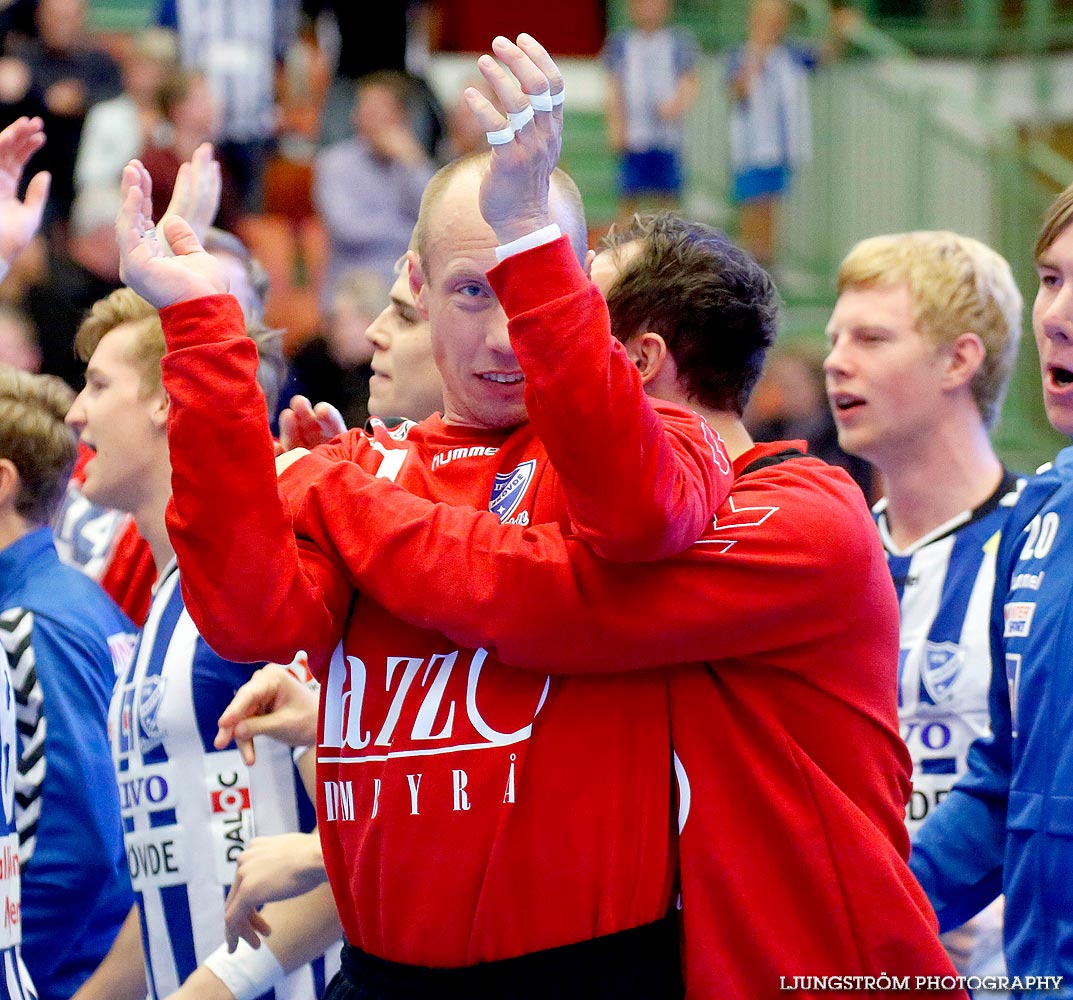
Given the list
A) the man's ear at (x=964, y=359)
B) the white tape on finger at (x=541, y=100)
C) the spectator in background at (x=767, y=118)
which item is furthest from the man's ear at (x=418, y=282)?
the spectator in background at (x=767, y=118)

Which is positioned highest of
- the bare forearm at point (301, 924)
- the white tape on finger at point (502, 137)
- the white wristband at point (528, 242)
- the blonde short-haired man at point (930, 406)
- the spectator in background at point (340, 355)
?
the white tape on finger at point (502, 137)

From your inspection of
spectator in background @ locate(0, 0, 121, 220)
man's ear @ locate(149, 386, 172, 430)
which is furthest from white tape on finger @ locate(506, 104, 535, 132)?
spectator in background @ locate(0, 0, 121, 220)

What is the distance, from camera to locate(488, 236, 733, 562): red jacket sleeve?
1818mm

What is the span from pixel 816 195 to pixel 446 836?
31.2ft

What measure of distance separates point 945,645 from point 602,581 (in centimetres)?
186

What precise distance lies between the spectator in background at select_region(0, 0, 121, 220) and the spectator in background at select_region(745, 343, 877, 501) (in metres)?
3.75

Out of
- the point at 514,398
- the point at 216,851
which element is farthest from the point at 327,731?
the point at 216,851

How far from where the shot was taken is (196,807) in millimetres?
3242

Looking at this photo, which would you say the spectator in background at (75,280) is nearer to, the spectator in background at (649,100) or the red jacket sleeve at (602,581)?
the spectator in background at (649,100)

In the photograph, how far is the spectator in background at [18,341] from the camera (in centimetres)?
677

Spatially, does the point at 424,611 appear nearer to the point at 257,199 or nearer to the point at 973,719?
the point at 973,719

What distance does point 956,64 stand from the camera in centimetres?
1258

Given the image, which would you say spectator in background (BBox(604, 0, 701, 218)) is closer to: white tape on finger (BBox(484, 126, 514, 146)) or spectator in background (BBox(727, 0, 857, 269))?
spectator in background (BBox(727, 0, 857, 269))

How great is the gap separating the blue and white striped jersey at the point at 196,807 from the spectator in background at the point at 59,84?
18.2ft
